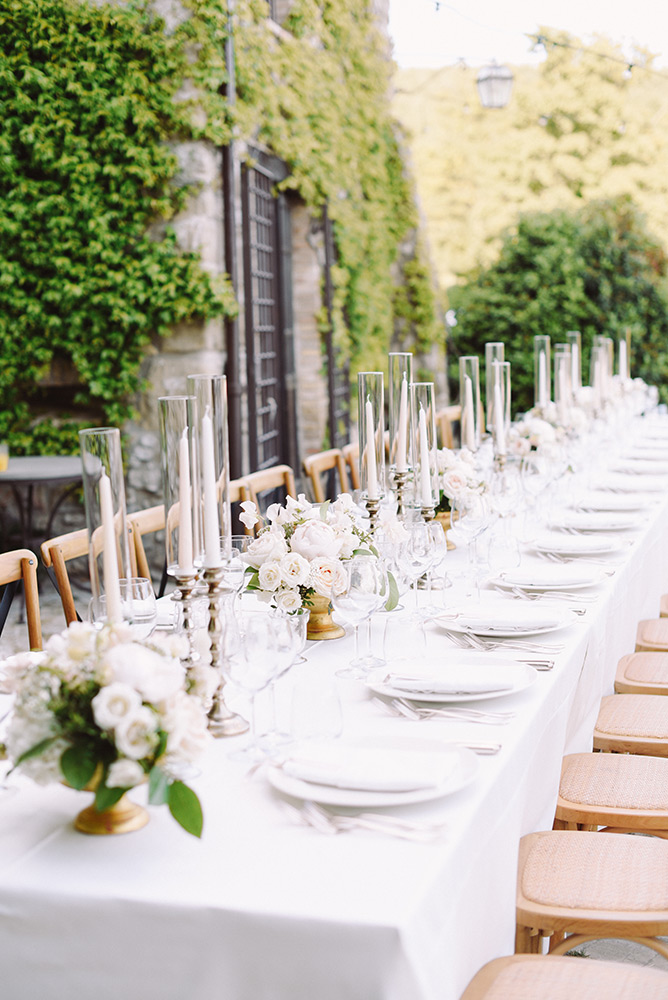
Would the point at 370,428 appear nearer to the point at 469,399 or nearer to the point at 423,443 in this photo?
the point at 423,443

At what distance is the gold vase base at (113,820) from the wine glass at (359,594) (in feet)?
2.13

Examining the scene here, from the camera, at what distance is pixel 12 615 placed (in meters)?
5.34

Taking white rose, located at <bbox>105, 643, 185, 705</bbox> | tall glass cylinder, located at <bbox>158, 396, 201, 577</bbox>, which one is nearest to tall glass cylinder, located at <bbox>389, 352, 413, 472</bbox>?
tall glass cylinder, located at <bbox>158, 396, 201, 577</bbox>

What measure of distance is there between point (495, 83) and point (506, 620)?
24.8 feet

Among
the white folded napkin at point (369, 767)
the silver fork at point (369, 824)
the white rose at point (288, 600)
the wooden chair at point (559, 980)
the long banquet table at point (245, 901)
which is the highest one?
the white rose at point (288, 600)

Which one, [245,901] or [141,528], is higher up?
[141,528]

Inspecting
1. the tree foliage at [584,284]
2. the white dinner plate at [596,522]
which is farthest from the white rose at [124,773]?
the tree foliage at [584,284]

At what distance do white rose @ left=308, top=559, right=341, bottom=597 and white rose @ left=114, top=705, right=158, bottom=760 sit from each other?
80 centimetres

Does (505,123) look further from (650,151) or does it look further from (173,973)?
(173,973)

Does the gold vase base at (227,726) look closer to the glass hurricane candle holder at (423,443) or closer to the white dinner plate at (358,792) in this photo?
the white dinner plate at (358,792)

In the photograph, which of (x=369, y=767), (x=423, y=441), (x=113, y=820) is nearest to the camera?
(x=113, y=820)

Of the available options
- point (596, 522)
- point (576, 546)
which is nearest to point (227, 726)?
point (576, 546)

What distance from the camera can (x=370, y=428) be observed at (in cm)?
269

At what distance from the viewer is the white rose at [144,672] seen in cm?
126
